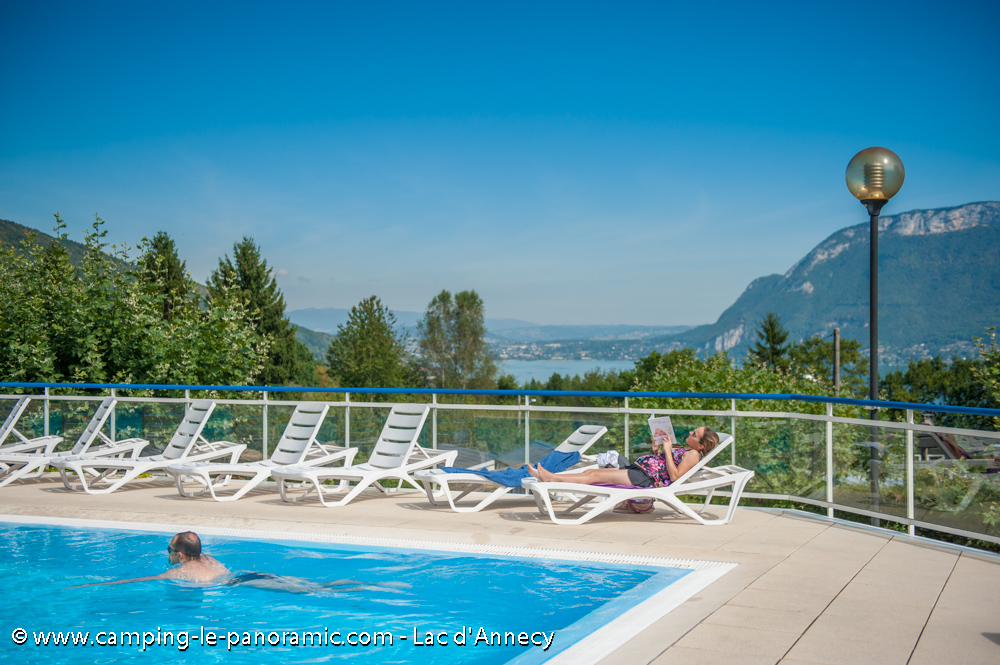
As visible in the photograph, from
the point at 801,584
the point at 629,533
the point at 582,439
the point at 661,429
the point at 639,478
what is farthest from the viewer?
the point at 582,439

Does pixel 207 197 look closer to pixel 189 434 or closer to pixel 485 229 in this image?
pixel 485 229

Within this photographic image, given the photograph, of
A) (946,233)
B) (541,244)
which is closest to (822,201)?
(541,244)

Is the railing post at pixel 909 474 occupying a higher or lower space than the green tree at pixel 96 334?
lower

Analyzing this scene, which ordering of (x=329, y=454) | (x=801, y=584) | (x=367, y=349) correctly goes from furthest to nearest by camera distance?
(x=367, y=349)
(x=329, y=454)
(x=801, y=584)

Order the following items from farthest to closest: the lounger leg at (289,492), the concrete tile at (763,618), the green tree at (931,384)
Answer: the green tree at (931,384) < the lounger leg at (289,492) < the concrete tile at (763,618)

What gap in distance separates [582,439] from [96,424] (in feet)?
19.2

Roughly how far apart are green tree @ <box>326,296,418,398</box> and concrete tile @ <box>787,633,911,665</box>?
194 feet

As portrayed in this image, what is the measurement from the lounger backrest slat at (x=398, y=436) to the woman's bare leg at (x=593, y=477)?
1.59 m

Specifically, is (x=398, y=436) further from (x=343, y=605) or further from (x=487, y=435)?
(x=343, y=605)

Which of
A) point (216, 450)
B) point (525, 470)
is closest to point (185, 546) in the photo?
point (525, 470)

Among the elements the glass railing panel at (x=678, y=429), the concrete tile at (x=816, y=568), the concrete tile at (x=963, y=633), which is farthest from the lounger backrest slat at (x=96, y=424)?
the concrete tile at (x=963, y=633)

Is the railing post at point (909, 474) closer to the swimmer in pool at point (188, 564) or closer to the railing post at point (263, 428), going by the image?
the swimmer in pool at point (188, 564)

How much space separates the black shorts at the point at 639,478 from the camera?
660 cm

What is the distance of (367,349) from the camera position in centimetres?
6412
